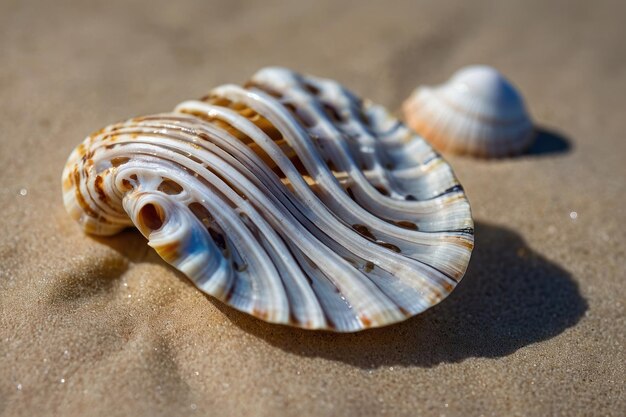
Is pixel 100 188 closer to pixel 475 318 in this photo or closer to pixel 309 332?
pixel 309 332

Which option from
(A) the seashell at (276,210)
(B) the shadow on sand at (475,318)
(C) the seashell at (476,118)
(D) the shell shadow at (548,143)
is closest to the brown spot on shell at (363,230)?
(A) the seashell at (276,210)

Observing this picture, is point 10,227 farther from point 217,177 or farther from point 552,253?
point 552,253

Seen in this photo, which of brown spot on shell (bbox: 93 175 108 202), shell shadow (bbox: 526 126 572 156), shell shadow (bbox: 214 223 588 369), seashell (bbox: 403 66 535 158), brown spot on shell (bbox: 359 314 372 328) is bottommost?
shell shadow (bbox: 214 223 588 369)

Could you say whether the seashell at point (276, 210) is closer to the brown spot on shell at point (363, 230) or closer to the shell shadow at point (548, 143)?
the brown spot on shell at point (363, 230)

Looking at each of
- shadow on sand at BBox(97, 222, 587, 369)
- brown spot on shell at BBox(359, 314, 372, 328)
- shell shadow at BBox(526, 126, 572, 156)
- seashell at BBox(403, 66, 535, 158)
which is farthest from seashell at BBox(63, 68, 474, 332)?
shell shadow at BBox(526, 126, 572, 156)

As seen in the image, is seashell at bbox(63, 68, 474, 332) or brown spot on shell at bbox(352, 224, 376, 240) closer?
seashell at bbox(63, 68, 474, 332)

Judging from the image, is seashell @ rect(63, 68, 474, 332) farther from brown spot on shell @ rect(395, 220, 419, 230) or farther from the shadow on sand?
the shadow on sand
